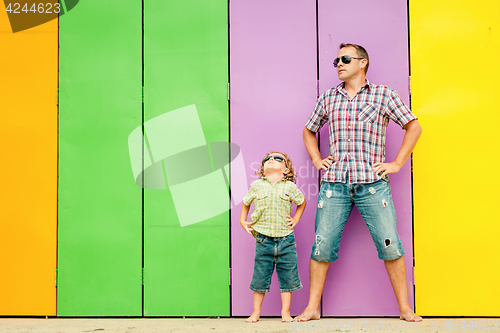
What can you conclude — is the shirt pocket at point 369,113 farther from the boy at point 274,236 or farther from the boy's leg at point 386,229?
the boy at point 274,236

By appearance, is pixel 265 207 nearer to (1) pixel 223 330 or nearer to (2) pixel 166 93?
(1) pixel 223 330

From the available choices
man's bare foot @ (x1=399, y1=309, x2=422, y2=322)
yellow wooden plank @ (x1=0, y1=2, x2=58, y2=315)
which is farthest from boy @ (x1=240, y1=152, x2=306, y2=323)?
yellow wooden plank @ (x1=0, y1=2, x2=58, y2=315)

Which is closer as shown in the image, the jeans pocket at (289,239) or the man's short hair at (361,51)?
the jeans pocket at (289,239)

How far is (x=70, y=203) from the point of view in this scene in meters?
3.21

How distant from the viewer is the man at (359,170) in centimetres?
276

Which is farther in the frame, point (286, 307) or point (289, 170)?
point (289, 170)

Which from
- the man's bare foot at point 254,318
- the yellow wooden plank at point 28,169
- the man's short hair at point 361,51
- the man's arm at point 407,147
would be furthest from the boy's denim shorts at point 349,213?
the yellow wooden plank at point 28,169

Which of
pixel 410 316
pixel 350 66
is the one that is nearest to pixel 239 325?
pixel 410 316

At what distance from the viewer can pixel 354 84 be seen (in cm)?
292

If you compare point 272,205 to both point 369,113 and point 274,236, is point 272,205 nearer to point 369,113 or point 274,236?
point 274,236

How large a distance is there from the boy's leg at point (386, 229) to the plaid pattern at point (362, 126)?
0.49ft

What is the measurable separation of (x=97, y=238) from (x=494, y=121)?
11.4 feet

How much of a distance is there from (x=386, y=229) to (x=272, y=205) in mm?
859

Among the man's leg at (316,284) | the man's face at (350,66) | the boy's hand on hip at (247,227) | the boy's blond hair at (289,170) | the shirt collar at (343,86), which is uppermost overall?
the man's face at (350,66)
